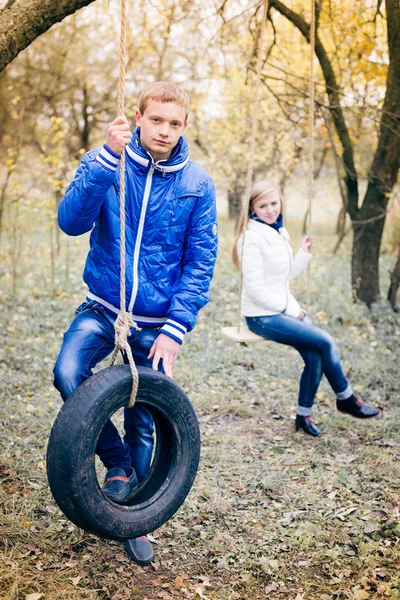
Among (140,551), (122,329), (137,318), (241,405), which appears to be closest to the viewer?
(122,329)

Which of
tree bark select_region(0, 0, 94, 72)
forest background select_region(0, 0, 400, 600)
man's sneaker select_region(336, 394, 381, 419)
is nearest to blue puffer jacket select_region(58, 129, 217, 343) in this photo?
tree bark select_region(0, 0, 94, 72)

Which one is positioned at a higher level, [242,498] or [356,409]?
[356,409]

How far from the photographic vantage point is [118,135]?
207cm

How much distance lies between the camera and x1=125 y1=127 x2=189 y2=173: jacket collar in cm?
230

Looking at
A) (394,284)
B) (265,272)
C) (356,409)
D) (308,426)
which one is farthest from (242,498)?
(394,284)

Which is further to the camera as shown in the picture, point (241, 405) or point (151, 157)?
point (241, 405)

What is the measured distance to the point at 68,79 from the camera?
37.6 ft

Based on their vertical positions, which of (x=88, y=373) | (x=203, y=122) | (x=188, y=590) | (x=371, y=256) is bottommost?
(x=188, y=590)

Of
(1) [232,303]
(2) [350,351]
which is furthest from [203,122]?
(2) [350,351]

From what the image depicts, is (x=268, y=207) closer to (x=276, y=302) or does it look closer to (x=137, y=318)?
(x=276, y=302)

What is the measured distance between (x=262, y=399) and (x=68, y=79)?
30.2ft

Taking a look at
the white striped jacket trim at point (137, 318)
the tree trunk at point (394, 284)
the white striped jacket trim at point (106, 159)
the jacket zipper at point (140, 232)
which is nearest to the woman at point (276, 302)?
the white striped jacket trim at point (137, 318)

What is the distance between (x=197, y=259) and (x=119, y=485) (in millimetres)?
1014

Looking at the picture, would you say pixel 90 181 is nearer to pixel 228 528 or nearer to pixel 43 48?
pixel 228 528
